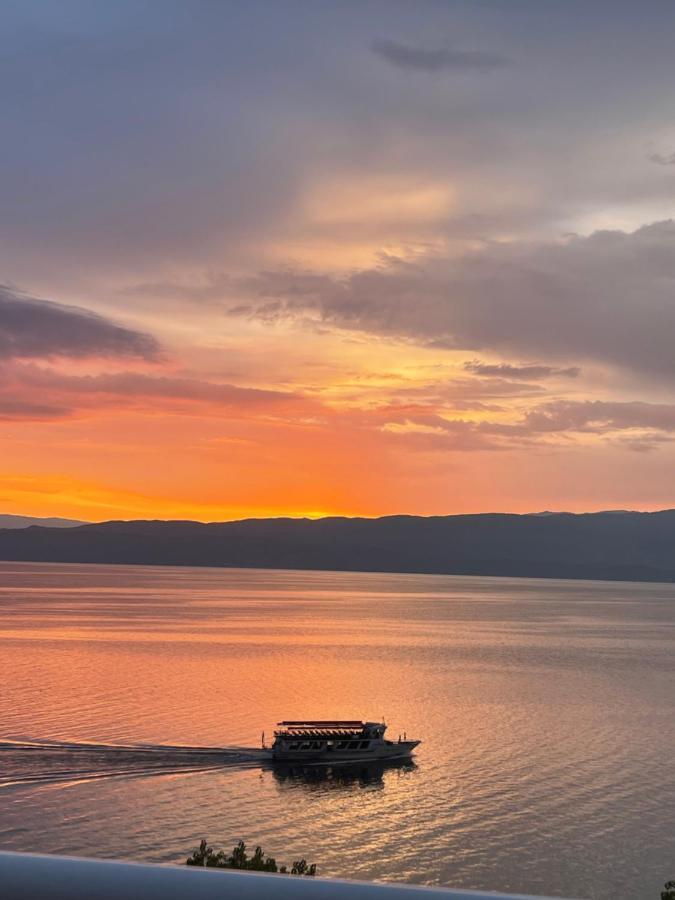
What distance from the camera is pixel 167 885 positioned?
3131mm

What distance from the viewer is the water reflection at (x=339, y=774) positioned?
79.4 m

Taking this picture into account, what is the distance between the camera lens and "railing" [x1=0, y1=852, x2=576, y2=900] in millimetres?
3059

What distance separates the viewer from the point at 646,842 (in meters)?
58.7

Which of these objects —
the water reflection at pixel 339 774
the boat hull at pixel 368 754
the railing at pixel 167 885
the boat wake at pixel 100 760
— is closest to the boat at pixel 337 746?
the boat hull at pixel 368 754

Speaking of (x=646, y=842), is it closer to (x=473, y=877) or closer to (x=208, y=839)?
(x=473, y=877)

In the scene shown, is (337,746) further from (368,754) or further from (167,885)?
(167,885)

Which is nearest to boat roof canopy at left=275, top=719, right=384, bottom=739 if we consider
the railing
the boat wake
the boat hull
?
the boat hull

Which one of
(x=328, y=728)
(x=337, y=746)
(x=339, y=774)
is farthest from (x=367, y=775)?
(x=328, y=728)

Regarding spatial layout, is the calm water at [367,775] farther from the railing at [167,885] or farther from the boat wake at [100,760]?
the railing at [167,885]

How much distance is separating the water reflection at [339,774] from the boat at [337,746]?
2.16 feet

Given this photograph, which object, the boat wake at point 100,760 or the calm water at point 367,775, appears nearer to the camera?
the calm water at point 367,775

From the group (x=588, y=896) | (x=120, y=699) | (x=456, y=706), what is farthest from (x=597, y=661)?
(x=588, y=896)

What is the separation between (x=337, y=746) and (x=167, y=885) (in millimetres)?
90376

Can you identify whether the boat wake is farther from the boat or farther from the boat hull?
the boat hull
